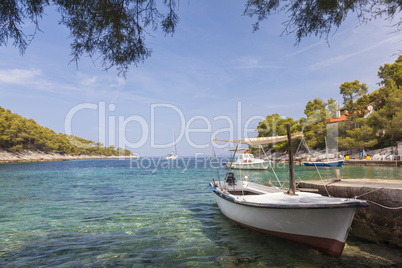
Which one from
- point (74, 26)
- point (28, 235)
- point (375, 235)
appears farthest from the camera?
point (28, 235)

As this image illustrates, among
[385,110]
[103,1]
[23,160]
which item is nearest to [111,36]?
[103,1]

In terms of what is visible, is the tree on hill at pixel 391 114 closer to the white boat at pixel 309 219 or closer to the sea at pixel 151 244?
the sea at pixel 151 244

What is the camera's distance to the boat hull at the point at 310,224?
18.3 ft

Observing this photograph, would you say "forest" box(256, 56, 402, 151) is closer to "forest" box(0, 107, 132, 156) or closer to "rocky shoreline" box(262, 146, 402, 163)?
"rocky shoreline" box(262, 146, 402, 163)

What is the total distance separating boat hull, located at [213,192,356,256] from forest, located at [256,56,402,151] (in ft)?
142

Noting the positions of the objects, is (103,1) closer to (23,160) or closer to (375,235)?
(375,235)

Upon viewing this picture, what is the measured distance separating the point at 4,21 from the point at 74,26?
1.10m

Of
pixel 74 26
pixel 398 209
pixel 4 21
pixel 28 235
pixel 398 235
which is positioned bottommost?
pixel 28 235

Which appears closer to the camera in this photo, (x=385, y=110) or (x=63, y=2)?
(x=63, y=2)

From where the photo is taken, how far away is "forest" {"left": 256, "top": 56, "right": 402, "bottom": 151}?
39.6 m

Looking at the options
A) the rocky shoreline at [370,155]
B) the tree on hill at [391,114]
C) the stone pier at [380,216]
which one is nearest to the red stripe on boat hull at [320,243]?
the stone pier at [380,216]

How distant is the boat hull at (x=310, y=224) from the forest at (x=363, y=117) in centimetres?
4336

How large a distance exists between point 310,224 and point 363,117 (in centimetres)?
5708

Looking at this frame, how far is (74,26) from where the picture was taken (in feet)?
14.9
